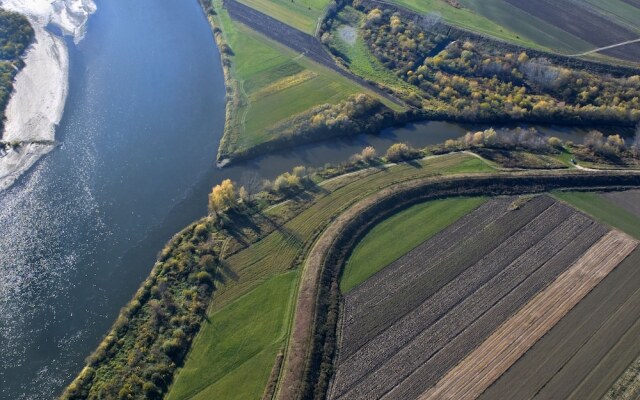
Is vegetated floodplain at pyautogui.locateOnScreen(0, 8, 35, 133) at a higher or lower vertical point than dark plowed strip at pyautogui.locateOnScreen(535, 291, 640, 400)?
higher

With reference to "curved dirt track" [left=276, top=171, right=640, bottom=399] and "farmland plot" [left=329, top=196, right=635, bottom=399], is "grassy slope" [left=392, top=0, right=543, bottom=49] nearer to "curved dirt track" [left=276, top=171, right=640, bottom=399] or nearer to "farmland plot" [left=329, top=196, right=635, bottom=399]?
"curved dirt track" [left=276, top=171, right=640, bottom=399]

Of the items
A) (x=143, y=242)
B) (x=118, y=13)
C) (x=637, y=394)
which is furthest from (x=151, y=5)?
(x=637, y=394)

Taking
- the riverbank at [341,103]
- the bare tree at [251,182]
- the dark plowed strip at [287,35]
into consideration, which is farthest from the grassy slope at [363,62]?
the bare tree at [251,182]

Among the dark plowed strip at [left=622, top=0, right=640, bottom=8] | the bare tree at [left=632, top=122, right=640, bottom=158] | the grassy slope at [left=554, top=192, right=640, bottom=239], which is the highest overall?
the dark plowed strip at [left=622, top=0, right=640, bottom=8]

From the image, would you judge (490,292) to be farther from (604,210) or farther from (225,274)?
(225,274)

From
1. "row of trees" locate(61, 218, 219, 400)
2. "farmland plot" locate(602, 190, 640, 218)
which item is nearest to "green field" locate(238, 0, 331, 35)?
"row of trees" locate(61, 218, 219, 400)

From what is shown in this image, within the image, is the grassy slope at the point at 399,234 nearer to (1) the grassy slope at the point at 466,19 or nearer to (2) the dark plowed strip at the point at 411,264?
(2) the dark plowed strip at the point at 411,264

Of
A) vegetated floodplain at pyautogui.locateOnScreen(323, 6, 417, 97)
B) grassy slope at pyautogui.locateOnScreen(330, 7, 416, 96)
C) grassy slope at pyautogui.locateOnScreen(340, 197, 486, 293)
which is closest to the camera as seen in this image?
grassy slope at pyautogui.locateOnScreen(340, 197, 486, 293)
